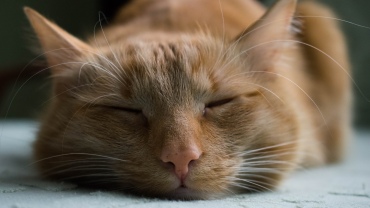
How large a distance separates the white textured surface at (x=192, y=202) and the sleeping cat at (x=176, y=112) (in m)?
0.06

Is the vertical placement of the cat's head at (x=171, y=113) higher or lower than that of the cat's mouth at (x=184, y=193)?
higher

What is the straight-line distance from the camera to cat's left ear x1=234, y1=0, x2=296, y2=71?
1372mm

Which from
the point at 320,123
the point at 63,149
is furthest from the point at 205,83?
the point at 320,123

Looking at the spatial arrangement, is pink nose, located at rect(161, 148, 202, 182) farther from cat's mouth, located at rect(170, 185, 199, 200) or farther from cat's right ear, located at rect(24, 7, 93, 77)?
cat's right ear, located at rect(24, 7, 93, 77)

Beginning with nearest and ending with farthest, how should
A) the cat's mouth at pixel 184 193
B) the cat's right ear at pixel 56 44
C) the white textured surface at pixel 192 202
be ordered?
the white textured surface at pixel 192 202 → the cat's mouth at pixel 184 193 → the cat's right ear at pixel 56 44

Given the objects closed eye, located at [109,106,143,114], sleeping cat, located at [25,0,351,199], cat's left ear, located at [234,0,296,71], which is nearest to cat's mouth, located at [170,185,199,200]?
sleeping cat, located at [25,0,351,199]

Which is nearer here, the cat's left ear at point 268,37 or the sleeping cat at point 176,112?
the sleeping cat at point 176,112

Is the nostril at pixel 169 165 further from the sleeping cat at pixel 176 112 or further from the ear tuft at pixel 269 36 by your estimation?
the ear tuft at pixel 269 36

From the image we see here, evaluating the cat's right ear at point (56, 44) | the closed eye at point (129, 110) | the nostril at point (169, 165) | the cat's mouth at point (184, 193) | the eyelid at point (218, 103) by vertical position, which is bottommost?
the cat's mouth at point (184, 193)

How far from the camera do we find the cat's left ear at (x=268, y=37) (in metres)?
1.37

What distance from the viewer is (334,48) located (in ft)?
7.23

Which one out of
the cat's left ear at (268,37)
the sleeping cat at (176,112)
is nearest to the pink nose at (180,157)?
the sleeping cat at (176,112)

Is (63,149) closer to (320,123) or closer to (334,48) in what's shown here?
(320,123)

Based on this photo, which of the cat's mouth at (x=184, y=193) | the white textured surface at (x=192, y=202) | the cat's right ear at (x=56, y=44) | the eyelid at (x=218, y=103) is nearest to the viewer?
the white textured surface at (x=192, y=202)
